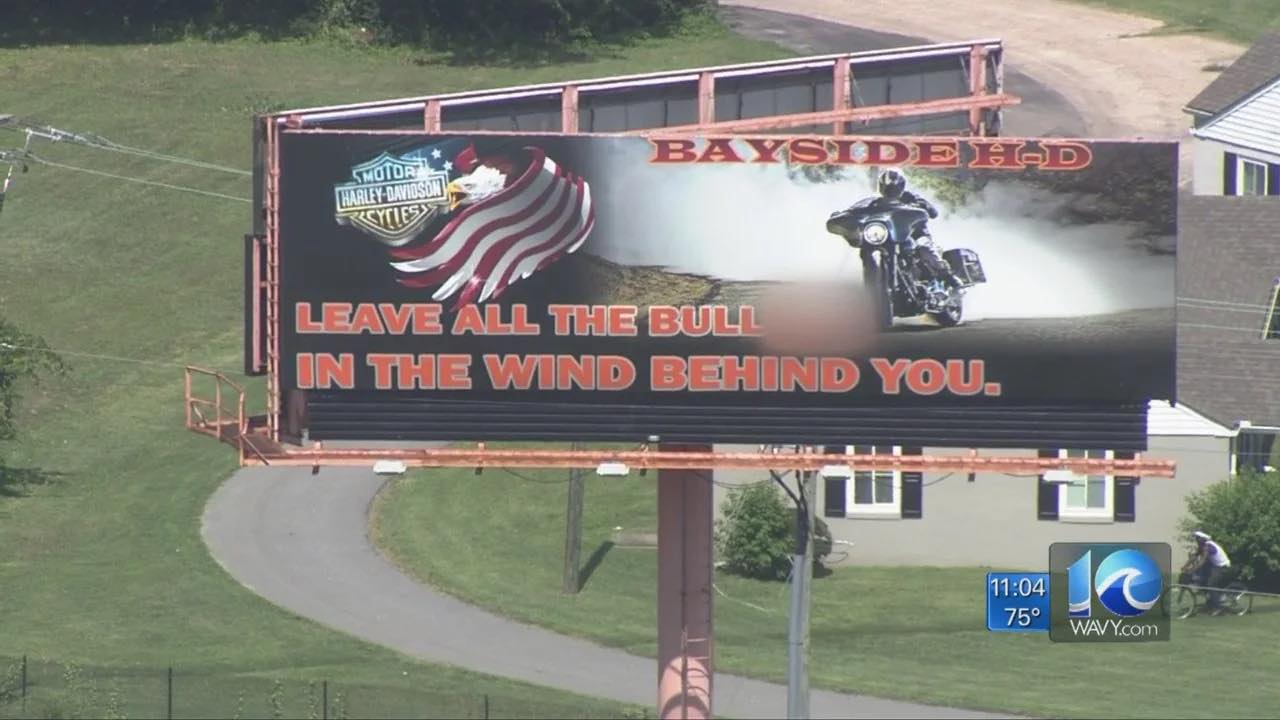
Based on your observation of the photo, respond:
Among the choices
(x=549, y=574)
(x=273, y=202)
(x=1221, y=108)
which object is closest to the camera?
(x=273, y=202)

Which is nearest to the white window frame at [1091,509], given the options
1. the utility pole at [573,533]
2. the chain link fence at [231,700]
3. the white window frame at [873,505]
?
the white window frame at [873,505]

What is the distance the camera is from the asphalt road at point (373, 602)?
41.4m

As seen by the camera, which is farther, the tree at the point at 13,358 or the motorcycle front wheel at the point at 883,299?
the tree at the point at 13,358

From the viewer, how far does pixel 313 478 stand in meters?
55.0

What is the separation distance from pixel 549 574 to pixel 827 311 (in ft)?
67.0

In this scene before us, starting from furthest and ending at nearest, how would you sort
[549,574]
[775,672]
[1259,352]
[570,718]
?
1. [1259,352]
2. [549,574]
3. [775,672]
4. [570,718]

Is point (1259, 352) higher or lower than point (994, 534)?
higher

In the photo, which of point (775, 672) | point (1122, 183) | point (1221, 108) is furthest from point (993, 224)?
point (1221, 108)

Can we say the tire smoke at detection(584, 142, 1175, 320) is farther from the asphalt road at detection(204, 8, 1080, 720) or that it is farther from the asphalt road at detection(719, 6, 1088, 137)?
the asphalt road at detection(719, 6, 1088, 137)

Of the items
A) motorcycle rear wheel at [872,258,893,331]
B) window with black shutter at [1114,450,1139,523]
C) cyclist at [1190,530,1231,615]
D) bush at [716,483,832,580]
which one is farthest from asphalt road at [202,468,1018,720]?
motorcycle rear wheel at [872,258,893,331]

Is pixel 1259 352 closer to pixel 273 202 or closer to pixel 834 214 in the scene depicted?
pixel 834 214

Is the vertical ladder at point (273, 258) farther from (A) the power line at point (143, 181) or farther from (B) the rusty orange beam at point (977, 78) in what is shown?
(A) the power line at point (143, 181)

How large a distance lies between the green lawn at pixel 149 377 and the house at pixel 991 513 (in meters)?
10.5

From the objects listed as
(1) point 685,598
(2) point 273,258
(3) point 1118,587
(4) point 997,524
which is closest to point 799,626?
(1) point 685,598
